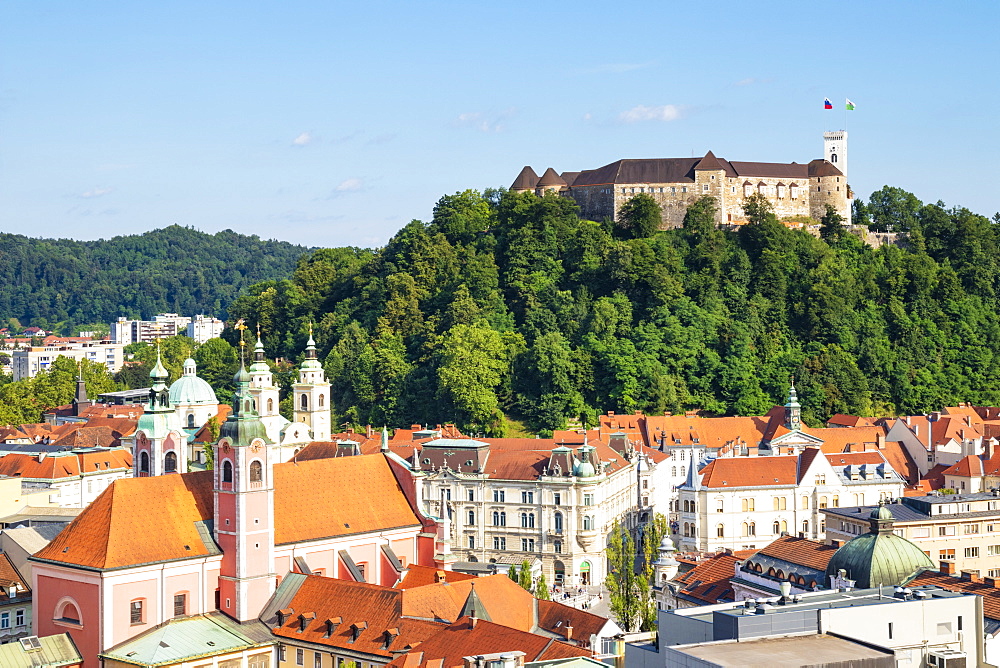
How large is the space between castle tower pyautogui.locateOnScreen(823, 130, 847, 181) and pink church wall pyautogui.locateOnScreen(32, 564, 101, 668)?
305 ft

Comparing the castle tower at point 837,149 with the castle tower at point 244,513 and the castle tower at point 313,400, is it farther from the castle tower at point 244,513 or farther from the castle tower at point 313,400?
the castle tower at point 244,513

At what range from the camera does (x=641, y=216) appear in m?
117

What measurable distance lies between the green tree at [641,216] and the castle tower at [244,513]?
222ft

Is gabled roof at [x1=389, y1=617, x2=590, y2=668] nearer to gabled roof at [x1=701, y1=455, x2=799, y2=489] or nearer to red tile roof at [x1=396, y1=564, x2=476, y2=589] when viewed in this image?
red tile roof at [x1=396, y1=564, x2=476, y2=589]

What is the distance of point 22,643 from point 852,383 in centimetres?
7246

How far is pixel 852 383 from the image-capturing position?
108562 millimetres

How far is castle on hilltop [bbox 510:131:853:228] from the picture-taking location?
394ft

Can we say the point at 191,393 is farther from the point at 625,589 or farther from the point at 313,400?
the point at 625,589

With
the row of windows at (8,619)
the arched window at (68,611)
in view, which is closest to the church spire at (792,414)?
the row of windows at (8,619)

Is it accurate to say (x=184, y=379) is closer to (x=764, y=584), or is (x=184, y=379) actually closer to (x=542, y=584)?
(x=542, y=584)

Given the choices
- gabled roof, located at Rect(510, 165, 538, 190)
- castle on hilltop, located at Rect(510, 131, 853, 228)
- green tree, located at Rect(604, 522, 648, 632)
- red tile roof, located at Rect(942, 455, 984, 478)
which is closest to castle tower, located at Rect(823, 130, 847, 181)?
castle on hilltop, located at Rect(510, 131, 853, 228)

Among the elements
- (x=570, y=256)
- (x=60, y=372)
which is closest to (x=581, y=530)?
(x=570, y=256)

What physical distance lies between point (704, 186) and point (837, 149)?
678 inches

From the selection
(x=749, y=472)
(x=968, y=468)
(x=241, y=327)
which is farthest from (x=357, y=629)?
(x=241, y=327)
